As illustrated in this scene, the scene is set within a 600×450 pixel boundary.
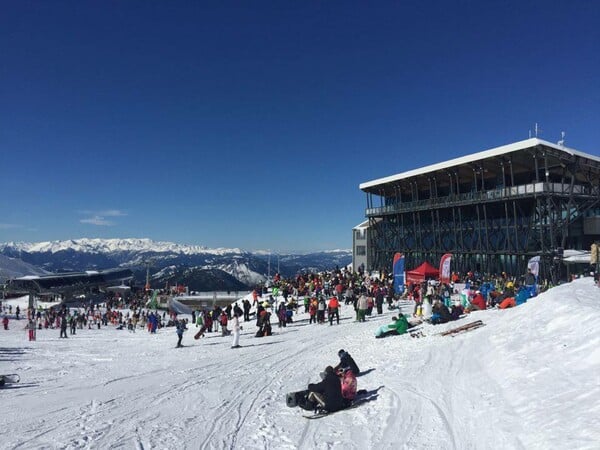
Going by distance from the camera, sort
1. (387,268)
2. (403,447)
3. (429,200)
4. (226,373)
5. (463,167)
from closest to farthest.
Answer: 1. (403,447)
2. (226,373)
3. (463,167)
4. (429,200)
5. (387,268)

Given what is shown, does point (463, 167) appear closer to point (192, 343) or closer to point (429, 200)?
point (429, 200)

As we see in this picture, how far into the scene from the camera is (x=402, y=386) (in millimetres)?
8430

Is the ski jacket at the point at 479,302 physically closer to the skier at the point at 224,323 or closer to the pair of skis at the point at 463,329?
the pair of skis at the point at 463,329

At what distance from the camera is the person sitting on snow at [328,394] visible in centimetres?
716

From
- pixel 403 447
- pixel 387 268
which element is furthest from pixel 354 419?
pixel 387 268

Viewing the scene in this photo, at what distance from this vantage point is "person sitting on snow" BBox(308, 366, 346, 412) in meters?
7.16

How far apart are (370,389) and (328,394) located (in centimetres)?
169

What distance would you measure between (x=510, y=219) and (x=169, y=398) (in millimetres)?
35507

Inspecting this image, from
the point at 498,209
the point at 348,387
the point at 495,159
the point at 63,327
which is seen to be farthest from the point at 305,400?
the point at 498,209

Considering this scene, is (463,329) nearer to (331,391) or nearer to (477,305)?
(477,305)

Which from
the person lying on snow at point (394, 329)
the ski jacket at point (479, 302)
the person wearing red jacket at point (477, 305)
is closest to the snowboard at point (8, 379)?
the person lying on snow at point (394, 329)

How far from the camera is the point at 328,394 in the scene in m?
7.21

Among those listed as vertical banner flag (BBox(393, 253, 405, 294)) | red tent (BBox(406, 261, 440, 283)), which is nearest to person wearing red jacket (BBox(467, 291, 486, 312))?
vertical banner flag (BBox(393, 253, 405, 294))

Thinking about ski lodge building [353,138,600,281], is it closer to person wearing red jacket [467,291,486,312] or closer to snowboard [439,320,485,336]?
person wearing red jacket [467,291,486,312]
